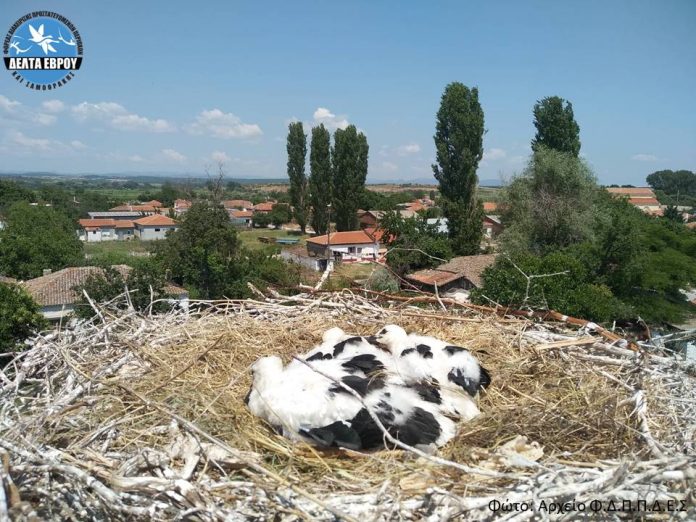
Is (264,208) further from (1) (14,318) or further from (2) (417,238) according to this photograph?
(1) (14,318)

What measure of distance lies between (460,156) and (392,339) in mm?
26217

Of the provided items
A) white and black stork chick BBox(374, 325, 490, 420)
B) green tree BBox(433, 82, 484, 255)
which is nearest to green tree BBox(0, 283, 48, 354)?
white and black stork chick BBox(374, 325, 490, 420)

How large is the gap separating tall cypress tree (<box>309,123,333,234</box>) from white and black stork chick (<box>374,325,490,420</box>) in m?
37.3

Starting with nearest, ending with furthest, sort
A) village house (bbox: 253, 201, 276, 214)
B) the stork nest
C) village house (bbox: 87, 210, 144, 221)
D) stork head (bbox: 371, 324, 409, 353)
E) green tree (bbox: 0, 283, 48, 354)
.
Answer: the stork nest
stork head (bbox: 371, 324, 409, 353)
green tree (bbox: 0, 283, 48, 354)
village house (bbox: 87, 210, 144, 221)
village house (bbox: 253, 201, 276, 214)

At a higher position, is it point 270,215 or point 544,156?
point 544,156

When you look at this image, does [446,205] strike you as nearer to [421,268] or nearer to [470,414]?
[421,268]

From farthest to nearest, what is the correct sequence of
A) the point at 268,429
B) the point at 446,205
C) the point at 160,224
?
the point at 160,224, the point at 446,205, the point at 268,429

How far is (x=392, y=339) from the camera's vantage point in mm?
3441

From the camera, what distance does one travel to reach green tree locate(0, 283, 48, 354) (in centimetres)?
1058

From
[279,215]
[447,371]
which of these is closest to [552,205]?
[447,371]

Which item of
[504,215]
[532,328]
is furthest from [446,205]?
[532,328]

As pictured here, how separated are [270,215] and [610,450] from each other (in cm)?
7230

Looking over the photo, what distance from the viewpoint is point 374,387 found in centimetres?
279

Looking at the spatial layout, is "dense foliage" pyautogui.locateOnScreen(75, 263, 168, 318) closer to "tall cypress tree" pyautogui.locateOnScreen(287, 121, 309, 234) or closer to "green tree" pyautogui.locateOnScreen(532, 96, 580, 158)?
"green tree" pyautogui.locateOnScreen(532, 96, 580, 158)
